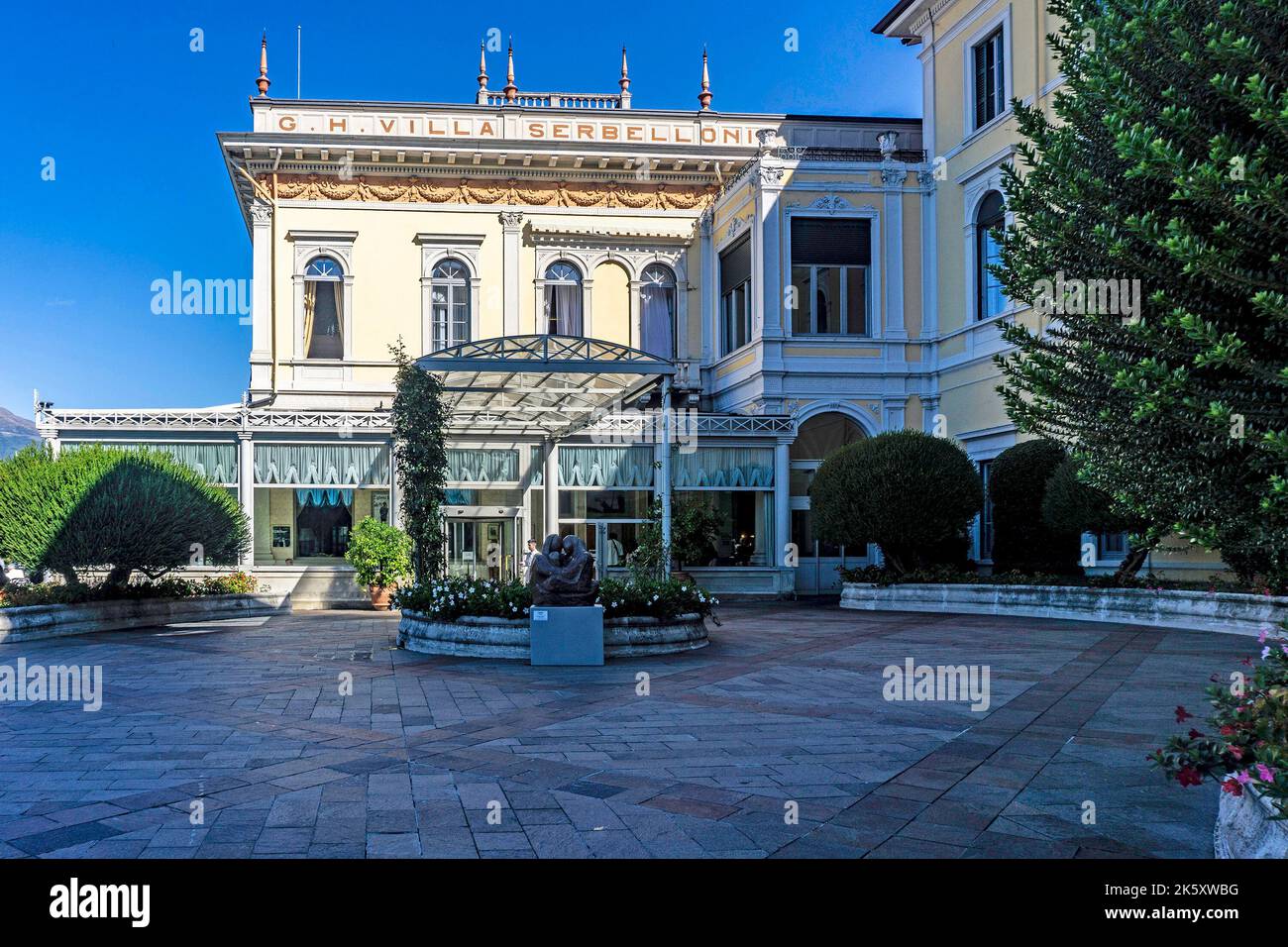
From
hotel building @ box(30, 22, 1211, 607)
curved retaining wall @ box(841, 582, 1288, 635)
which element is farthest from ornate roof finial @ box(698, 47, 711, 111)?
curved retaining wall @ box(841, 582, 1288, 635)

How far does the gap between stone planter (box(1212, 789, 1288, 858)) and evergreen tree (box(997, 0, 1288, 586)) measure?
1229 millimetres

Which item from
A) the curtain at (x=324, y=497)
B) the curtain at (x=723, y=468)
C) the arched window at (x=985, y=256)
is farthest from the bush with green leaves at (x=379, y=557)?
the arched window at (x=985, y=256)

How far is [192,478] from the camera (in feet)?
63.3

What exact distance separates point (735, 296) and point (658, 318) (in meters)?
2.36

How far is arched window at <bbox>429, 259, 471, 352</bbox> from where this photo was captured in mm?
28297

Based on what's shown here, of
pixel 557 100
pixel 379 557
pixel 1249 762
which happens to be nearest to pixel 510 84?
pixel 557 100

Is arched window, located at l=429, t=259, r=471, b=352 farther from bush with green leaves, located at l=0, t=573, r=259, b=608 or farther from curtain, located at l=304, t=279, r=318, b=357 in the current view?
bush with green leaves, located at l=0, t=573, r=259, b=608

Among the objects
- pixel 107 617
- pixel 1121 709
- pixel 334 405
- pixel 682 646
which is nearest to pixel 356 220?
pixel 334 405

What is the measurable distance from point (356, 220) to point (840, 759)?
23.7m

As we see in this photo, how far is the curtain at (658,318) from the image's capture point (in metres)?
29.2

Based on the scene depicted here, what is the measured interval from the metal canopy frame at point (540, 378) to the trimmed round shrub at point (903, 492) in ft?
16.7

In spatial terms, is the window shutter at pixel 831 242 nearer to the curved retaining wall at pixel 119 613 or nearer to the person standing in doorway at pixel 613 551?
the person standing in doorway at pixel 613 551

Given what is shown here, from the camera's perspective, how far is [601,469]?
84.3ft

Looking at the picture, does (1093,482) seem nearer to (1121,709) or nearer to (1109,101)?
(1109,101)
